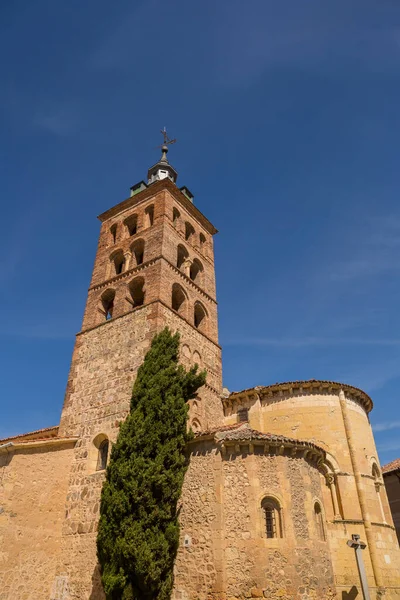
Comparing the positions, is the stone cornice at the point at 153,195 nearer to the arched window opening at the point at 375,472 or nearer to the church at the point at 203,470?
the church at the point at 203,470

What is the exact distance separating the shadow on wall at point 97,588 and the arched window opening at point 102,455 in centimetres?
314

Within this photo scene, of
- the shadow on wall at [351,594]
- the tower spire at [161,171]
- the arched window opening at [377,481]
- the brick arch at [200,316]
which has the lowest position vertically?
the shadow on wall at [351,594]

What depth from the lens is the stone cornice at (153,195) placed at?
24.4 m

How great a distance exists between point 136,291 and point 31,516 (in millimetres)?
10569

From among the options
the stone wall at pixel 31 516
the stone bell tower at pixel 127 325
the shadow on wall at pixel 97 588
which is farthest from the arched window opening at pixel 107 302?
the shadow on wall at pixel 97 588

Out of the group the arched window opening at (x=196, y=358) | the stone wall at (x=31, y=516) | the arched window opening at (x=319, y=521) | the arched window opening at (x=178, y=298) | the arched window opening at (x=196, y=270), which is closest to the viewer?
the arched window opening at (x=319, y=521)

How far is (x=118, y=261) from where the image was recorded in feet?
78.8

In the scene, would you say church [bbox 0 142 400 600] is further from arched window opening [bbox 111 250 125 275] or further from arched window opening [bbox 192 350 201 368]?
arched window opening [bbox 111 250 125 275]

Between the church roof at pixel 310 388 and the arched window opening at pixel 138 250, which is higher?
the arched window opening at pixel 138 250

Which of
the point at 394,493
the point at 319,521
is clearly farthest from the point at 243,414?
the point at 394,493

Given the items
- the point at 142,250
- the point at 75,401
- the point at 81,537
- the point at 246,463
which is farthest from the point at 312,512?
the point at 142,250

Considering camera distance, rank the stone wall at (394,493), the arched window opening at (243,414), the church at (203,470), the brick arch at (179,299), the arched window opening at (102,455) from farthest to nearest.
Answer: the stone wall at (394,493) → the brick arch at (179,299) → the arched window opening at (243,414) → the arched window opening at (102,455) → the church at (203,470)

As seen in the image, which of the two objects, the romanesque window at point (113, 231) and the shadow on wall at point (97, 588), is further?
the romanesque window at point (113, 231)

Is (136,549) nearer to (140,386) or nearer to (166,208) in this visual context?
(140,386)
